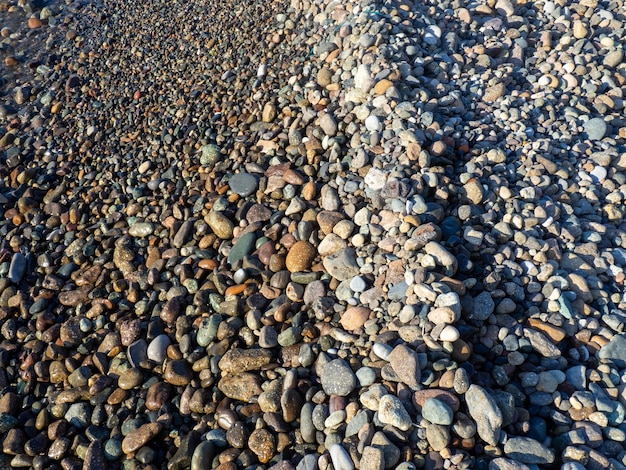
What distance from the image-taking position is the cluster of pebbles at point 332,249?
2377 mm

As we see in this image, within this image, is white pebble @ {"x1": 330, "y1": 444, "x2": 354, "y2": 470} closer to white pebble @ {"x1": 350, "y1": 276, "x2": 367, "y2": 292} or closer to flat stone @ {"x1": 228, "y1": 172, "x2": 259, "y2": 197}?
white pebble @ {"x1": 350, "y1": 276, "x2": 367, "y2": 292}

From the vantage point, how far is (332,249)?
305 cm

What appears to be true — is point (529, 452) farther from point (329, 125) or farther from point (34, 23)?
point (34, 23)

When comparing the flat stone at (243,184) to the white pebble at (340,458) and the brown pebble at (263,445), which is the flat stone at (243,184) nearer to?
the brown pebble at (263,445)

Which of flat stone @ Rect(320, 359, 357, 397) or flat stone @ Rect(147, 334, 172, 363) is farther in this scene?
flat stone @ Rect(147, 334, 172, 363)

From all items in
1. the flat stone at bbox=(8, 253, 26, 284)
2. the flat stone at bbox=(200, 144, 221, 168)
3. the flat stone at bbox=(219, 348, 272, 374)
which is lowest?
the flat stone at bbox=(219, 348, 272, 374)

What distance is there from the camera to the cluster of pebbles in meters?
2.38

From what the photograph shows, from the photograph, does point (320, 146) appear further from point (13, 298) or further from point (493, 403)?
point (13, 298)

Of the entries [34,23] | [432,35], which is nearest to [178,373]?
[432,35]

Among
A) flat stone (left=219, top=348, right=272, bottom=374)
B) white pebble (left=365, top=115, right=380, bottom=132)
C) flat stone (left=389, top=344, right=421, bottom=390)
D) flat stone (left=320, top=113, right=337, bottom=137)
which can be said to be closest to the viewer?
flat stone (left=389, top=344, right=421, bottom=390)

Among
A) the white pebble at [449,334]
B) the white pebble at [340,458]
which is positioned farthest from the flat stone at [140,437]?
the white pebble at [449,334]

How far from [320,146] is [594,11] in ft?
9.39

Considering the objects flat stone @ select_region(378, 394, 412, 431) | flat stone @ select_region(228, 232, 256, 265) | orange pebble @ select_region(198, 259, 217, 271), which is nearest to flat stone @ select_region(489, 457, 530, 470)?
flat stone @ select_region(378, 394, 412, 431)

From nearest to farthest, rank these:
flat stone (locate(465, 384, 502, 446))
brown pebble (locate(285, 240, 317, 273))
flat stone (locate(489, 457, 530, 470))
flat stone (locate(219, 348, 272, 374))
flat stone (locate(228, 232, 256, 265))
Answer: flat stone (locate(489, 457, 530, 470)) < flat stone (locate(465, 384, 502, 446)) < flat stone (locate(219, 348, 272, 374)) < brown pebble (locate(285, 240, 317, 273)) < flat stone (locate(228, 232, 256, 265))
